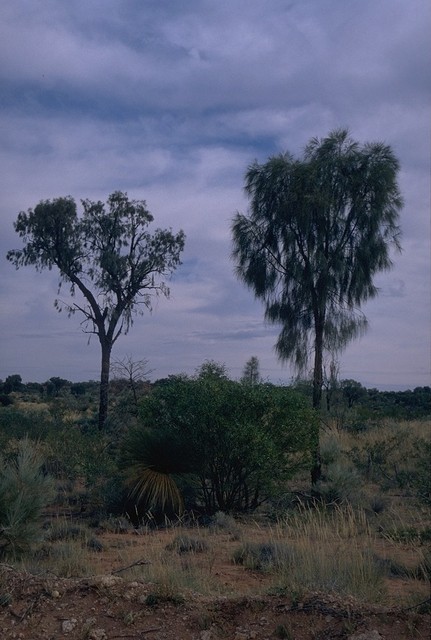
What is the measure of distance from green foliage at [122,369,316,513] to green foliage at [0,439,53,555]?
12.1 ft

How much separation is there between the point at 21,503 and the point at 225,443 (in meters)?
5.26

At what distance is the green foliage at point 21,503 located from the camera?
33.4 ft

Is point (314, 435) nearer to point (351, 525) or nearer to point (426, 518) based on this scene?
point (426, 518)

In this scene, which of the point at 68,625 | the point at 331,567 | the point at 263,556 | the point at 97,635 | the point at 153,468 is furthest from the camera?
the point at 153,468

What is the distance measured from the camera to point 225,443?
14.9 m

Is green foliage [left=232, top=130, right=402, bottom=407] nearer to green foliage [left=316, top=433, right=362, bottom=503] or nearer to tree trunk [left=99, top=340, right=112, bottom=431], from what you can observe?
green foliage [left=316, top=433, right=362, bottom=503]

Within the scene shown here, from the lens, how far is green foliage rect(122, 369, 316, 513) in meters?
14.8

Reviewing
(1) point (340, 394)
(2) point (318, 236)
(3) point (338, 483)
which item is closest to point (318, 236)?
(2) point (318, 236)

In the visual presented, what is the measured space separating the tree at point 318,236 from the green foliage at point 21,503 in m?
9.12

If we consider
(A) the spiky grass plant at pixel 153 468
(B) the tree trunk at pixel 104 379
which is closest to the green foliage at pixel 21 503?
(A) the spiky grass plant at pixel 153 468

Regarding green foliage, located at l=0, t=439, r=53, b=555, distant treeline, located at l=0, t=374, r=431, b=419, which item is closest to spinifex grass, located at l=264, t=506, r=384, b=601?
green foliage, located at l=0, t=439, r=53, b=555

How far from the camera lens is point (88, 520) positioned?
14641mm

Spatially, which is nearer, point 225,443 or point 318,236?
point 225,443

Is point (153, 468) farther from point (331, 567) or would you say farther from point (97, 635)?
point (97, 635)
